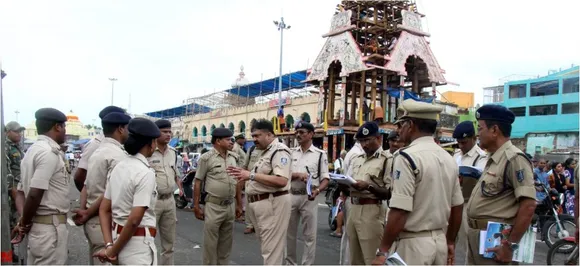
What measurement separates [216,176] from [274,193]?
1.05 meters

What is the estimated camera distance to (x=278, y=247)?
518 cm

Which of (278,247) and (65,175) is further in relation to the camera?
(278,247)

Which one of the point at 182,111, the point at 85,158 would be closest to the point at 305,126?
the point at 85,158

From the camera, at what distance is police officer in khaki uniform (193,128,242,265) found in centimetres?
575

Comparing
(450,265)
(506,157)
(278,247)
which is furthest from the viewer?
(278,247)

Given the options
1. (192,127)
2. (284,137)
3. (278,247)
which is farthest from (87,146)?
(192,127)

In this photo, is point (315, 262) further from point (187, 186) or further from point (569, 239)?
point (187, 186)

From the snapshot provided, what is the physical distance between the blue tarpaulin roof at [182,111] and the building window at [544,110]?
115 feet

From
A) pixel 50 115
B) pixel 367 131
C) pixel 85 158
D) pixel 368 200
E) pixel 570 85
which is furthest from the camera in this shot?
pixel 570 85

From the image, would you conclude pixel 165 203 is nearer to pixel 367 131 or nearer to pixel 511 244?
pixel 367 131

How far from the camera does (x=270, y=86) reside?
143 ft

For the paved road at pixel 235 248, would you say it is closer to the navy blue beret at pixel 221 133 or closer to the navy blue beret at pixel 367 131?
the navy blue beret at pixel 221 133

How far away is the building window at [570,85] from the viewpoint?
44.3 m

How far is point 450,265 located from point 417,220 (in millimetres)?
Result: 820
